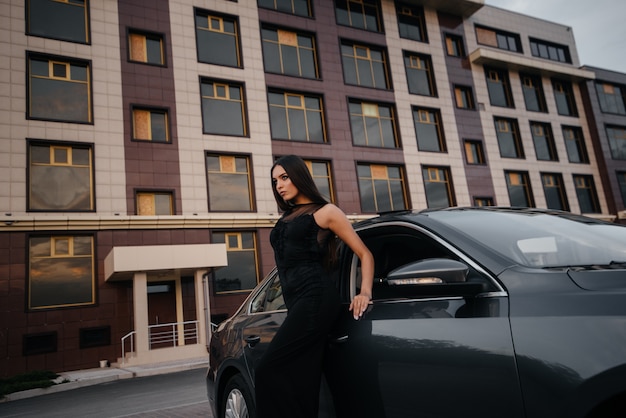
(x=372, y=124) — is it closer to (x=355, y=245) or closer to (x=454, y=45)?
(x=454, y=45)

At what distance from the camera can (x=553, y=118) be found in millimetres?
33281

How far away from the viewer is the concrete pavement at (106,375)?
1192 centimetres

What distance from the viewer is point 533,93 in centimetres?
3322

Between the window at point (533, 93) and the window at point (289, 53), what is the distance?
52.6 feet

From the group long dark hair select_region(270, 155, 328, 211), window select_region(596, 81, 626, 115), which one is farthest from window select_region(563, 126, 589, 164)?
long dark hair select_region(270, 155, 328, 211)

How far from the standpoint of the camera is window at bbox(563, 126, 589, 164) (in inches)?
1331

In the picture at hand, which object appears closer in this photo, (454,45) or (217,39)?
(217,39)

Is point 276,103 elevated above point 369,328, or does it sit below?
above

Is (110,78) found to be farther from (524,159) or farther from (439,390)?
(524,159)

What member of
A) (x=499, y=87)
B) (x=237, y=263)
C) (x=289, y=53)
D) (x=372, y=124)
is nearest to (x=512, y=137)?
(x=499, y=87)

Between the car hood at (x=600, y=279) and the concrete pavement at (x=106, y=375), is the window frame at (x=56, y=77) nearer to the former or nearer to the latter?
the concrete pavement at (x=106, y=375)

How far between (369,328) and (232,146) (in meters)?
19.9

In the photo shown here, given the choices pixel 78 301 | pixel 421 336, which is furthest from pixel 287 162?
pixel 78 301

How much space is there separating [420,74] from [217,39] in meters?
12.2
